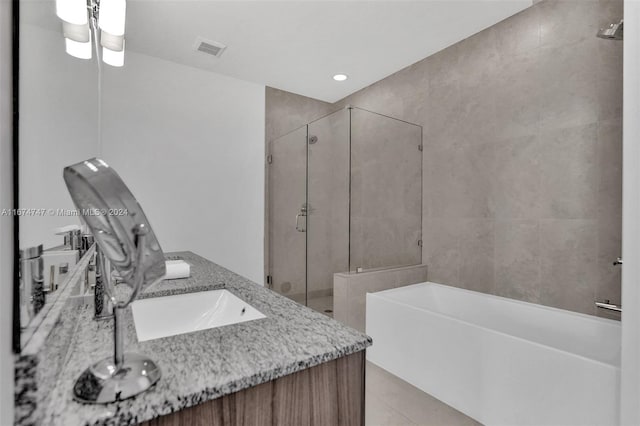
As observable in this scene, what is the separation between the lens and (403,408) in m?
1.88

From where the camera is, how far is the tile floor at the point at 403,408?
5.74 feet

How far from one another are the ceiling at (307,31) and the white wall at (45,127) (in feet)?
6.39

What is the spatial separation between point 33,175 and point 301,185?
2.97 metres

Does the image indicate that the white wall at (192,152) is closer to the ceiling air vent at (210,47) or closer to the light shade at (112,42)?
the ceiling air vent at (210,47)

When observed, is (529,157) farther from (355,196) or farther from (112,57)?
(112,57)

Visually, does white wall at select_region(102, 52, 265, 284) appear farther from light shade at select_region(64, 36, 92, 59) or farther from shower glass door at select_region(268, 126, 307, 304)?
light shade at select_region(64, 36, 92, 59)

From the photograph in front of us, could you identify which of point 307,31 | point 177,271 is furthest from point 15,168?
point 307,31

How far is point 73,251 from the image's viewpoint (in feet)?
2.48

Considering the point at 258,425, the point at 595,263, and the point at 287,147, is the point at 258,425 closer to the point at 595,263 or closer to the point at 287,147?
the point at 595,263

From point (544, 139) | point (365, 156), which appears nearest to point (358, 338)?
point (544, 139)

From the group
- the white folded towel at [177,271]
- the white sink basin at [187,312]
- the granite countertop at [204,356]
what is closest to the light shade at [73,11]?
the granite countertop at [204,356]

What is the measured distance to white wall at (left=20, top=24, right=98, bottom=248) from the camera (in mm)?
453

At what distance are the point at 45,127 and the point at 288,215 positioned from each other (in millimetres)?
3048

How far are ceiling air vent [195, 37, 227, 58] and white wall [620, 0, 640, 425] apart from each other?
104 inches
